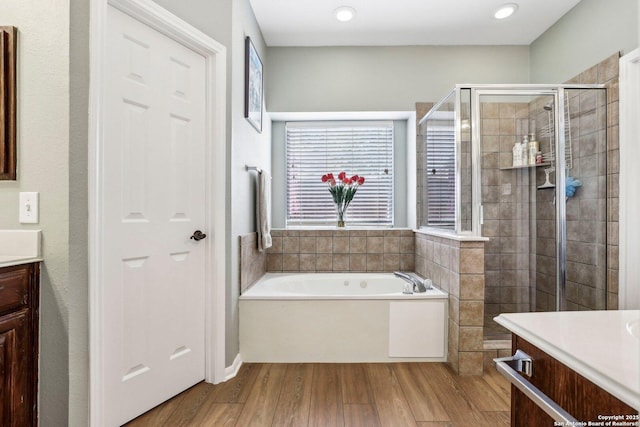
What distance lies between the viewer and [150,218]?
184 cm

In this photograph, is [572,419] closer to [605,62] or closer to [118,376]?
[118,376]

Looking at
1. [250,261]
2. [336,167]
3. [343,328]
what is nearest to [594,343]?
[343,328]

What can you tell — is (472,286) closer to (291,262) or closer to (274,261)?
(291,262)

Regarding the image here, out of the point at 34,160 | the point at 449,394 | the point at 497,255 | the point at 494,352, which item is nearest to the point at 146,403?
the point at 34,160

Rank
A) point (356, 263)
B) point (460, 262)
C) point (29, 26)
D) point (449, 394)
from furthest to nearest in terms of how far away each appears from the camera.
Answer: point (356, 263) → point (460, 262) → point (449, 394) → point (29, 26)

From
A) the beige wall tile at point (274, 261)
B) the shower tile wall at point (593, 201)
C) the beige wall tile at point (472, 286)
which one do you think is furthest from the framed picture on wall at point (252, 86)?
the shower tile wall at point (593, 201)

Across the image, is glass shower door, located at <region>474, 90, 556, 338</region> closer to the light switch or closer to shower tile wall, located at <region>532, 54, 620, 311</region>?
shower tile wall, located at <region>532, 54, 620, 311</region>

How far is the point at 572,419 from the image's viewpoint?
607mm

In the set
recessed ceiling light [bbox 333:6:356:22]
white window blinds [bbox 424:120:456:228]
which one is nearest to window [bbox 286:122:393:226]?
white window blinds [bbox 424:120:456:228]

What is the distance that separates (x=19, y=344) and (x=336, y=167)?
2918mm

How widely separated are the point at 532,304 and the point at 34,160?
3054 mm

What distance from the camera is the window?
12.1ft

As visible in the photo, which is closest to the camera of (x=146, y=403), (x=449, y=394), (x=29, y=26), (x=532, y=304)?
(x=29, y=26)

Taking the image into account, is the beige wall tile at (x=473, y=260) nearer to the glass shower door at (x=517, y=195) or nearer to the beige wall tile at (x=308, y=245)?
the glass shower door at (x=517, y=195)
